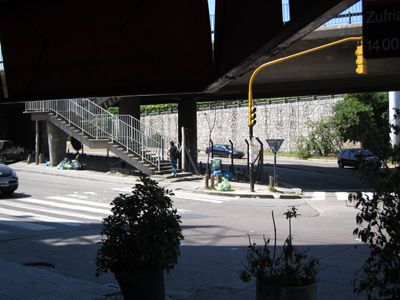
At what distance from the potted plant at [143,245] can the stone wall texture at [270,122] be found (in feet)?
113

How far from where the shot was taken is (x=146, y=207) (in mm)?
5512

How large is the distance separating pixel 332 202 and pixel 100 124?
46.0ft

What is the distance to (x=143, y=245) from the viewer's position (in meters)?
5.25

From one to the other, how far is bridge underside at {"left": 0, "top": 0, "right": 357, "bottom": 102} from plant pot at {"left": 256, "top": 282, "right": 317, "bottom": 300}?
248 cm

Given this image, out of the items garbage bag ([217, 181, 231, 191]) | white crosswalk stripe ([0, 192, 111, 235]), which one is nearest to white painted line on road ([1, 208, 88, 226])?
white crosswalk stripe ([0, 192, 111, 235])

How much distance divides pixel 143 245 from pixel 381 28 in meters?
3.47

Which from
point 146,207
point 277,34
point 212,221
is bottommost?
point 212,221

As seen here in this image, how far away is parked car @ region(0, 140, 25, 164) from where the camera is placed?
33.2m

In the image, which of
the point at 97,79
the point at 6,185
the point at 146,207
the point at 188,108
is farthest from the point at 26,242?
the point at 188,108

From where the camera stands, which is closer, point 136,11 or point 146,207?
point 146,207

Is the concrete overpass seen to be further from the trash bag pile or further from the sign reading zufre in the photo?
the sign reading zufre

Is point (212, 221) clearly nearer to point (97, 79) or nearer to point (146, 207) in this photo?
point (97, 79)

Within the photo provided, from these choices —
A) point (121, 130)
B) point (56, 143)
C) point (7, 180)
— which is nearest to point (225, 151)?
point (56, 143)

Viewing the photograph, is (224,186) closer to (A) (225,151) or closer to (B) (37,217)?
(B) (37,217)
